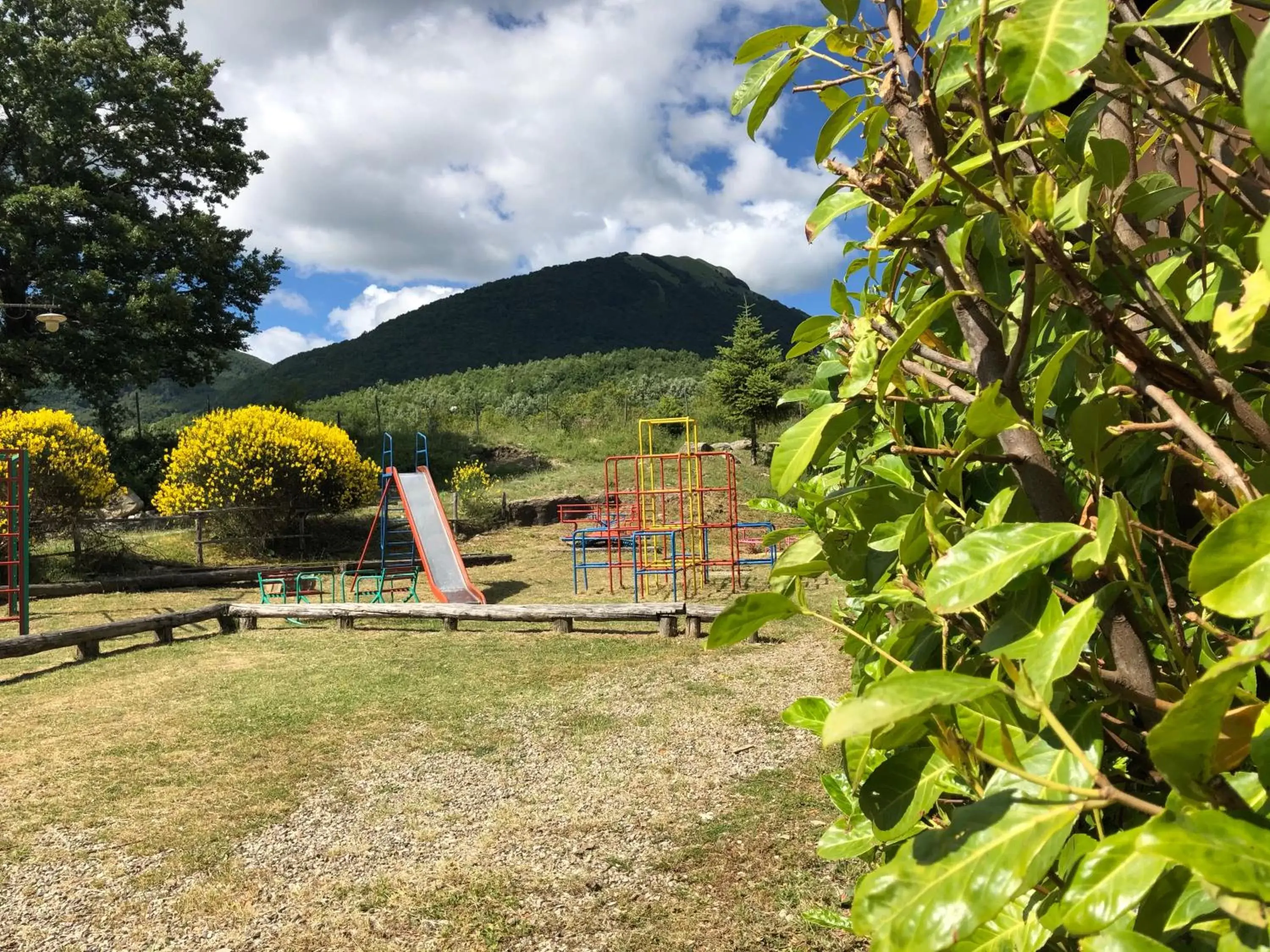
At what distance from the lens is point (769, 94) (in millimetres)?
864

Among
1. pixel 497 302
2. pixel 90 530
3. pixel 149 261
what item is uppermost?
pixel 497 302

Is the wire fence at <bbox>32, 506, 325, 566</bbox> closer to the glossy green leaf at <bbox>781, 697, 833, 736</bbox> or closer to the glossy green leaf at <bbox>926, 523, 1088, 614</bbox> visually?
the glossy green leaf at <bbox>781, 697, 833, 736</bbox>

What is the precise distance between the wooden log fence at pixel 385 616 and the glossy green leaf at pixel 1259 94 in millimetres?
7668

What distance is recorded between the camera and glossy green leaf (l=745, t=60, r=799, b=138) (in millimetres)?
834

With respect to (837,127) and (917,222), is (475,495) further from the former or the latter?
(917,222)

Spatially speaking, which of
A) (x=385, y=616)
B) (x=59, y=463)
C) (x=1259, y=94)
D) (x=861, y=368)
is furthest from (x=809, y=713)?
(x=59, y=463)

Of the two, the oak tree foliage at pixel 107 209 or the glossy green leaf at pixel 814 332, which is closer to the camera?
the glossy green leaf at pixel 814 332

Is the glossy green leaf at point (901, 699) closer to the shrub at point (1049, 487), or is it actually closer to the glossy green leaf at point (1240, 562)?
the shrub at point (1049, 487)

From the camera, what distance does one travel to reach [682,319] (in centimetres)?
8512

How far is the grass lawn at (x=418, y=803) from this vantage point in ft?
9.77

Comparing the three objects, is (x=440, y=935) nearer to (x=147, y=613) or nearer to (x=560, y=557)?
(x=147, y=613)

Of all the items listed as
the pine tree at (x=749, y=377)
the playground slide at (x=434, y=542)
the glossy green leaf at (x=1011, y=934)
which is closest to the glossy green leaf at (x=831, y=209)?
the glossy green leaf at (x=1011, y=934)

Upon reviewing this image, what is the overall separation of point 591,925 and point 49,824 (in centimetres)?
280

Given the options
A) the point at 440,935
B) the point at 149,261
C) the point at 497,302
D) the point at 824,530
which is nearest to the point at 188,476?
the point at 149,261
